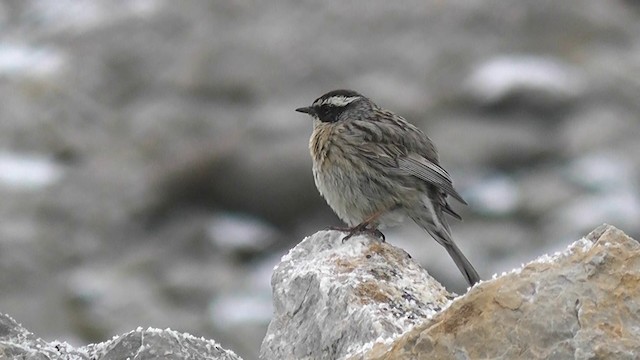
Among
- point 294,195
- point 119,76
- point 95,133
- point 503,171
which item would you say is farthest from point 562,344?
point 119,76

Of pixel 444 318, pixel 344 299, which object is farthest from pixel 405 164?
pixel 444 318

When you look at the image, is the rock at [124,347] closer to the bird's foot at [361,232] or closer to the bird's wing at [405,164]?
the bird's foot at [361,232]

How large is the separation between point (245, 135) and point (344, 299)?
54.8 feet

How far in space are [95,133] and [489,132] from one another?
7.28 meters

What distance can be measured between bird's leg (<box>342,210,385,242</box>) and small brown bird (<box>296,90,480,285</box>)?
0.08 ft

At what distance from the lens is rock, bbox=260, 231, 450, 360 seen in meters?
7.42

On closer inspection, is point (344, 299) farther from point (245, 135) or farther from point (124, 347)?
point (245, 135)

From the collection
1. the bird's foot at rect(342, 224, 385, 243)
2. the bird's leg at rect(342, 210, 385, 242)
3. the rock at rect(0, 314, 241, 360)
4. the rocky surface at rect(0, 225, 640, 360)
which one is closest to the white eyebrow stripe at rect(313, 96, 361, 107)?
the bird's leg at rect(342, 210, 385, 242)

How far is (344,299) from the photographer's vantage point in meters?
7.62

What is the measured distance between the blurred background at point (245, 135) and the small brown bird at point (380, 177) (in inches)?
279

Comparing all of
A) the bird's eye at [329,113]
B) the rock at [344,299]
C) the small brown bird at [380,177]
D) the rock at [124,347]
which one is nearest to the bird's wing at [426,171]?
the small brown bird at [380,177]

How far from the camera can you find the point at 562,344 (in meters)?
6.10

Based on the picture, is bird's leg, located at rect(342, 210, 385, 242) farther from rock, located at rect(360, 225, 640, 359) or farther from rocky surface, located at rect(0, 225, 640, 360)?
rock, located at rect(360, 225, 640, 359)

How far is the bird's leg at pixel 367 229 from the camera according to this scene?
29.8ft
